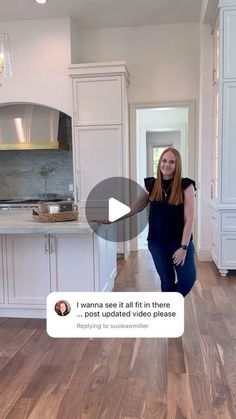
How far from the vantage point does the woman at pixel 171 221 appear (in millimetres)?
2385

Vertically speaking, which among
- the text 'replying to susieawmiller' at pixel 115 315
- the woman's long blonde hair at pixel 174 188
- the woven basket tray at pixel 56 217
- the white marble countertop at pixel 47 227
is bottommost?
the text 'replying to susieawmiller' at pixel 115 315

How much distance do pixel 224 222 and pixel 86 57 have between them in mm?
3228

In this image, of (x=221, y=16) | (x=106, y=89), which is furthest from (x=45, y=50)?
(x=221, y=16)

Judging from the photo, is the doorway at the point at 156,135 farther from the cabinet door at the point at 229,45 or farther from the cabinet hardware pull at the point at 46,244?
the cabinet hardware pull at the point at 46,244

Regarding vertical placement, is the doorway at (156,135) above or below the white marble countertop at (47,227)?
above

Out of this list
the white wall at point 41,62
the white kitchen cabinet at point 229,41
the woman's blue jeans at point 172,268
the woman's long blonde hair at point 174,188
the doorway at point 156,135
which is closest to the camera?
the woman's long blonde hair at point 174,188

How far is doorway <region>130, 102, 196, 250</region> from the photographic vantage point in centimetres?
533

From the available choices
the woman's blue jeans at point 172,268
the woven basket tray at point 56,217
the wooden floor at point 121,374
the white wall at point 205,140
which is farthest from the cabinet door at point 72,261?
the white wall at point 205,140

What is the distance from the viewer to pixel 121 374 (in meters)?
2.16

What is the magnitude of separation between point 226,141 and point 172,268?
2042 mm

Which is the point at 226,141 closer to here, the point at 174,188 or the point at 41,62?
the point at 174,188

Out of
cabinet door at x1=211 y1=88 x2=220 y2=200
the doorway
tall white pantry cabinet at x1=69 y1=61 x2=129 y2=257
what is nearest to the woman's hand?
cabinet door at x1=211 y1=88 x2=220 y2=200

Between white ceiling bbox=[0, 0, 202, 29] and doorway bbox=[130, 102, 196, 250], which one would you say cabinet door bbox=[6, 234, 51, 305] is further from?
white ceiling bbox=[0, 0, 202, 29]

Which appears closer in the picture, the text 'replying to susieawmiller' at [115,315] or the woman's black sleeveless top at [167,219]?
the text 'replying to susieawmiller' at [115,315]
